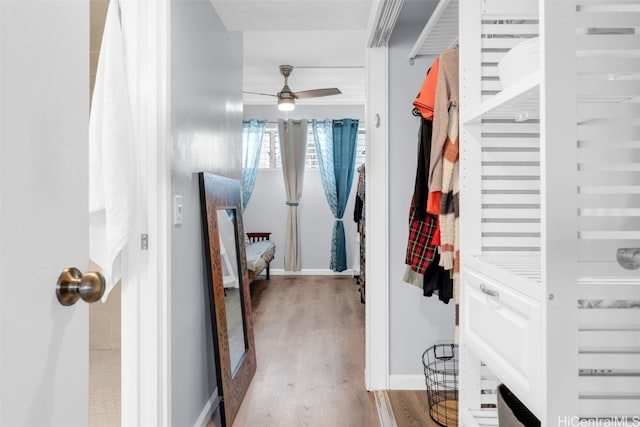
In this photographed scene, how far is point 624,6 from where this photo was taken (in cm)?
70

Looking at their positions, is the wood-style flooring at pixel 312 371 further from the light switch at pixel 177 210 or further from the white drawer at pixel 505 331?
the white drawer at pixel 505 331

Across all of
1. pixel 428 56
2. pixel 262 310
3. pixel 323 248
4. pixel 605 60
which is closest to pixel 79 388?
pixel 605 60

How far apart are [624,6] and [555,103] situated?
0.65 feet

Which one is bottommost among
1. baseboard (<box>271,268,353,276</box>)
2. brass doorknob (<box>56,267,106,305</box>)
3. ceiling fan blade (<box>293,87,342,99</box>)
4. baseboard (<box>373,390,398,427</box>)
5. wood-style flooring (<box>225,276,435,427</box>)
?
baseboard (<box>373,390,398,427</box>)

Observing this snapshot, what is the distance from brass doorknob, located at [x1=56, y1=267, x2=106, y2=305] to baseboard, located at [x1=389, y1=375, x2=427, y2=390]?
2.21 metres

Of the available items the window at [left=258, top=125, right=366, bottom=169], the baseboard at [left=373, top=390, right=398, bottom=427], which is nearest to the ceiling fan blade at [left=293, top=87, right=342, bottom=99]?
the window at [left=258, top=125, right=366, bottom=169]

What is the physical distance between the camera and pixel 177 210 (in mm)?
1788

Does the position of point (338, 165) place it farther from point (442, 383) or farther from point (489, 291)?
point (489, 291)

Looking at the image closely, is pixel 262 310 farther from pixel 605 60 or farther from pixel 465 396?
pixel 605 60

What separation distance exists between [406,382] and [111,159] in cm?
212

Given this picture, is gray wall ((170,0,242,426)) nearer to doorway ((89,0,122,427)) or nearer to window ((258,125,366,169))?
doorway ((89,0,122,427))

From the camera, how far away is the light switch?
69.2 inches

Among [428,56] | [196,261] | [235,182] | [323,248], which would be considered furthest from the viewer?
[323,248]

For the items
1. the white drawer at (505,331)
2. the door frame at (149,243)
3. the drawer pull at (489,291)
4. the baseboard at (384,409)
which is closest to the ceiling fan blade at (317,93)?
the door frame at (149,243)
